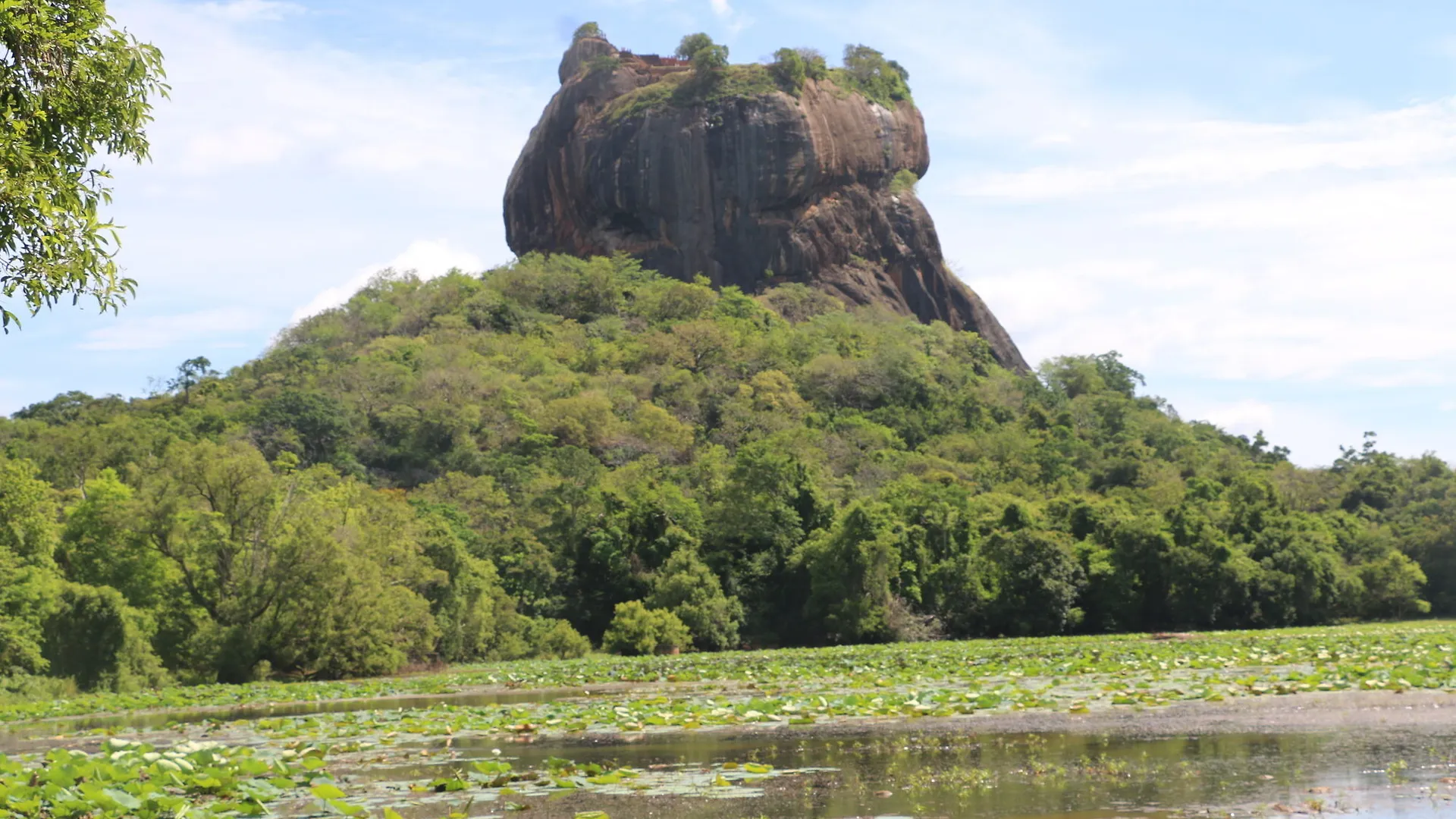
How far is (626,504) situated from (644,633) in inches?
364

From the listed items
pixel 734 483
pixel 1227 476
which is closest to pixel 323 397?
pixel 734 483

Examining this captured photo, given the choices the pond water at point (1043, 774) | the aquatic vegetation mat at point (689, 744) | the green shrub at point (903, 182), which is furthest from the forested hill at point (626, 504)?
the green shrub at point (903, 182)

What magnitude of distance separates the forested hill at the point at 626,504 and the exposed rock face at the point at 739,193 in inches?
475

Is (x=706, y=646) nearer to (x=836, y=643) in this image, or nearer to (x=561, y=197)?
(x=836, y=643)

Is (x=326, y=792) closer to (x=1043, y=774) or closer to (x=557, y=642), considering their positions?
(x=1043, y=774)

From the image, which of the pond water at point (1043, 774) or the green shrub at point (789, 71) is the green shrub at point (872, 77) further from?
the pond water at point (1043, 774)

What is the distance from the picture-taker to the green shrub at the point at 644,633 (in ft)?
145

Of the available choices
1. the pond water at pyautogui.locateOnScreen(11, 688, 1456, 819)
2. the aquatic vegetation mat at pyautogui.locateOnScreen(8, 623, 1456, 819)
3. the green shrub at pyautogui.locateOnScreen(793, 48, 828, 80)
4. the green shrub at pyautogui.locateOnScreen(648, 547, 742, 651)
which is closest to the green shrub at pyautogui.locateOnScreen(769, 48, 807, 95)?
the green shrub at pyautogui.locateOnScreen(793, 48, 828, 80)

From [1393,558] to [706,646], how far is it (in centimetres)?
3146

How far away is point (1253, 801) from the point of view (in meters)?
9.45

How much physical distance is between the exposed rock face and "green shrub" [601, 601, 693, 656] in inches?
2801

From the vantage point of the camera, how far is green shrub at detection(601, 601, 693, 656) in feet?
145

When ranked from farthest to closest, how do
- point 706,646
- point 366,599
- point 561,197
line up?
point 561,197 < point 706,646 < point 366,599

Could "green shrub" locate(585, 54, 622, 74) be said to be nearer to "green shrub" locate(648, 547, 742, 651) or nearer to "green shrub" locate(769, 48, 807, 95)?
"green shrub" locate(769, 48, 807, 95)
